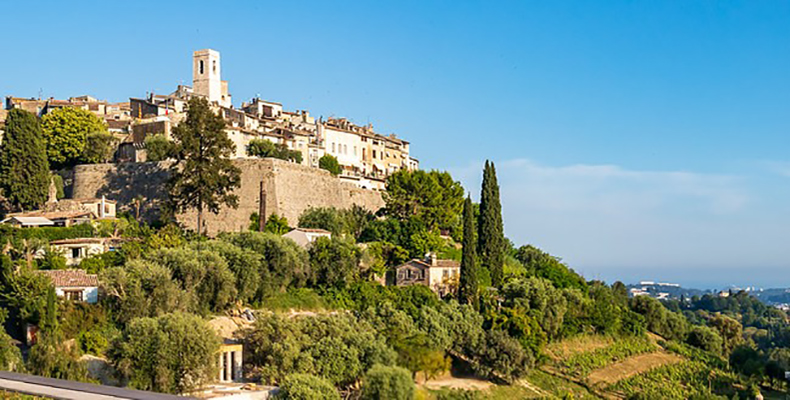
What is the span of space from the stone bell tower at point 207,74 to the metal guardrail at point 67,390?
5549cm

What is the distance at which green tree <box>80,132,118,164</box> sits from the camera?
51938 millimetres

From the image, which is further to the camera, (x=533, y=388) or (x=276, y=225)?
(x=276, y=225)

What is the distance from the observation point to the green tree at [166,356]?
86.8 feet

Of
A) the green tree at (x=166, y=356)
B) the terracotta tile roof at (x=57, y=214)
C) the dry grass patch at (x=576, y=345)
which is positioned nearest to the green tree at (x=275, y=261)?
the terracotta tile roof at (x=57, y=214)

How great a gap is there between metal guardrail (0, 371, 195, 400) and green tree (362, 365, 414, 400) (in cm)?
1174

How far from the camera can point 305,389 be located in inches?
1019

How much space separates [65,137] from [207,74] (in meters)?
20.6

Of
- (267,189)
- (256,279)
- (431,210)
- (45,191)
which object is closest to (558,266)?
(431,210)

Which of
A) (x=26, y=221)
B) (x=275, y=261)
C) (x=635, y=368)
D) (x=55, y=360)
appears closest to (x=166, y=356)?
(x=55, y=360)

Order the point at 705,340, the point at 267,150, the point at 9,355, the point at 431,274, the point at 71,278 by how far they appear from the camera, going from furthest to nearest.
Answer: the point at 705,340 → the point at 267,150 → the point at 431,274 → the point at 71,278 → the point at 9,355

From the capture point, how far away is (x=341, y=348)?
98.2 ft

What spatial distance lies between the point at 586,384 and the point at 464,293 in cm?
685

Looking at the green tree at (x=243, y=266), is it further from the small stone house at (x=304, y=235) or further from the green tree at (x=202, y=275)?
the small stone house at (x=304, y=235)

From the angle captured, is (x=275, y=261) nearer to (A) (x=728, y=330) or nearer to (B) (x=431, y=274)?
(B) (x=431, y=274)
